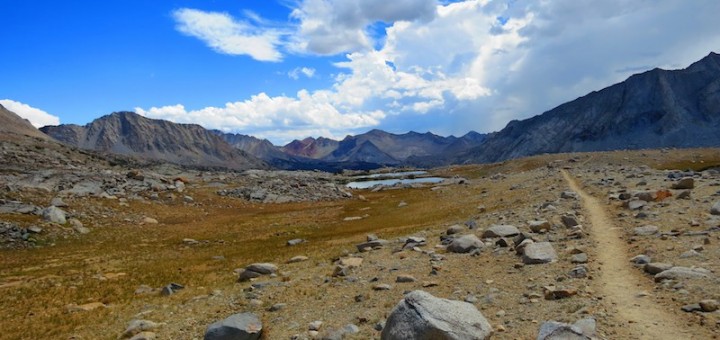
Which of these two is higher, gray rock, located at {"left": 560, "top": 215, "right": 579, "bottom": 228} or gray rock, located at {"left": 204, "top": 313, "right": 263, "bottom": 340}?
gray rock, located at {"left": 560, "top": 215, "right": 579, "bottom": 228}

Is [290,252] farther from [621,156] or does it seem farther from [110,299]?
[621,156]

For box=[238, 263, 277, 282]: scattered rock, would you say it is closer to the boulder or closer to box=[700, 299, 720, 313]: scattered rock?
box=[700, 299, 720, 313]: scattered rock

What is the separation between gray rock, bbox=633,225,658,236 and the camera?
76.7 feet

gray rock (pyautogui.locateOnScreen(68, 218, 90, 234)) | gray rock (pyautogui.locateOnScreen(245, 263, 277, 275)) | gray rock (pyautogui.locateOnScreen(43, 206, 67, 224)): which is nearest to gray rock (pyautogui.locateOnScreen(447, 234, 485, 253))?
gray rock (pyautogui.locateOnScreen(245, 263, 277, 275))

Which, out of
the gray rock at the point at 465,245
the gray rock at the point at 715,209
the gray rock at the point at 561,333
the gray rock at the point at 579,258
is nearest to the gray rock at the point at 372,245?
the gray rock at the point at 465,245

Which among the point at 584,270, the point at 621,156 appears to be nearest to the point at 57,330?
the point at 584,270

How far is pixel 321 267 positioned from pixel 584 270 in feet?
51.3

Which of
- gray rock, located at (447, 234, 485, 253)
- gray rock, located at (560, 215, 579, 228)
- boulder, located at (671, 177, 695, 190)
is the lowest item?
gray rock, located at (447, 234, 485, 253)

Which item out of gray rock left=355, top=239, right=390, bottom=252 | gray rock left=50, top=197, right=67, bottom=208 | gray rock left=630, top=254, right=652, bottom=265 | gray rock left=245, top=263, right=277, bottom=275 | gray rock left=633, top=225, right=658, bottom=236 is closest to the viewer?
gray rock left=630, top=254, right=652, bottom=265

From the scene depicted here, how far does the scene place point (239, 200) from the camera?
292 ft

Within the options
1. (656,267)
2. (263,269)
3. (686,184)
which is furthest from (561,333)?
(686,184)

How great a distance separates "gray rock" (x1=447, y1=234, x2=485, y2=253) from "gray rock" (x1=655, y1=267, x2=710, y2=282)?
10.2 m

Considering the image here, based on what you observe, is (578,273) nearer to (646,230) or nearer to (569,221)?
(646,230)

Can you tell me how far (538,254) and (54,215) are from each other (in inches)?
2006
